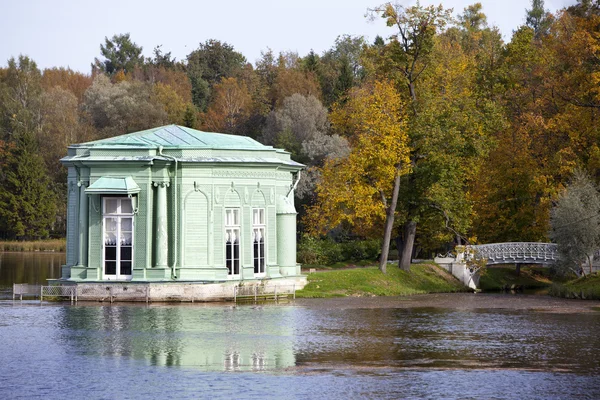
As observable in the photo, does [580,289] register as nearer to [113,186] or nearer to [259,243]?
[259,243]

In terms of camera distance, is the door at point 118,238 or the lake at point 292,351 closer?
the lake at point 292,351

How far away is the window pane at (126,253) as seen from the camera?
44578mm

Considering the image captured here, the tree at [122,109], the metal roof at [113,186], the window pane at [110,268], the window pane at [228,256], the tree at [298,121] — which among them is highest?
the tree at [122,109]

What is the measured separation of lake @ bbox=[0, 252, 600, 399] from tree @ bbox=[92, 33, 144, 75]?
11278cm

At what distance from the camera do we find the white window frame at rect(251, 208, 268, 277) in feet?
152

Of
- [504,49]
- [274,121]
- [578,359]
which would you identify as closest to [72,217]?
[578,359]

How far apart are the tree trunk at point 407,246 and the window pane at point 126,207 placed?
18.2m

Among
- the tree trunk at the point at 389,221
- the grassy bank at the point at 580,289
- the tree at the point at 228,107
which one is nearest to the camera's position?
the grassy bank at the point at 580,289

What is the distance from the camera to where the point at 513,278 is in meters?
64.5

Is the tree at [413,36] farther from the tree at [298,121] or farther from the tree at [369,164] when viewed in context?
the tree at [298,121]

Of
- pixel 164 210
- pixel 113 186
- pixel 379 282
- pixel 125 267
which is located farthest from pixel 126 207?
pixel 379 282

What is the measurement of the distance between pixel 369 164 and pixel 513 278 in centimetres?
1568

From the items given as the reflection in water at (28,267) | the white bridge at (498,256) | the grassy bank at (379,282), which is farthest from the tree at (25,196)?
the white bridge at (498,256)

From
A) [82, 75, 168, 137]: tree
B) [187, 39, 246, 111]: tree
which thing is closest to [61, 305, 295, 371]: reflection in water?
[82, 75, 168, 137]: tree
